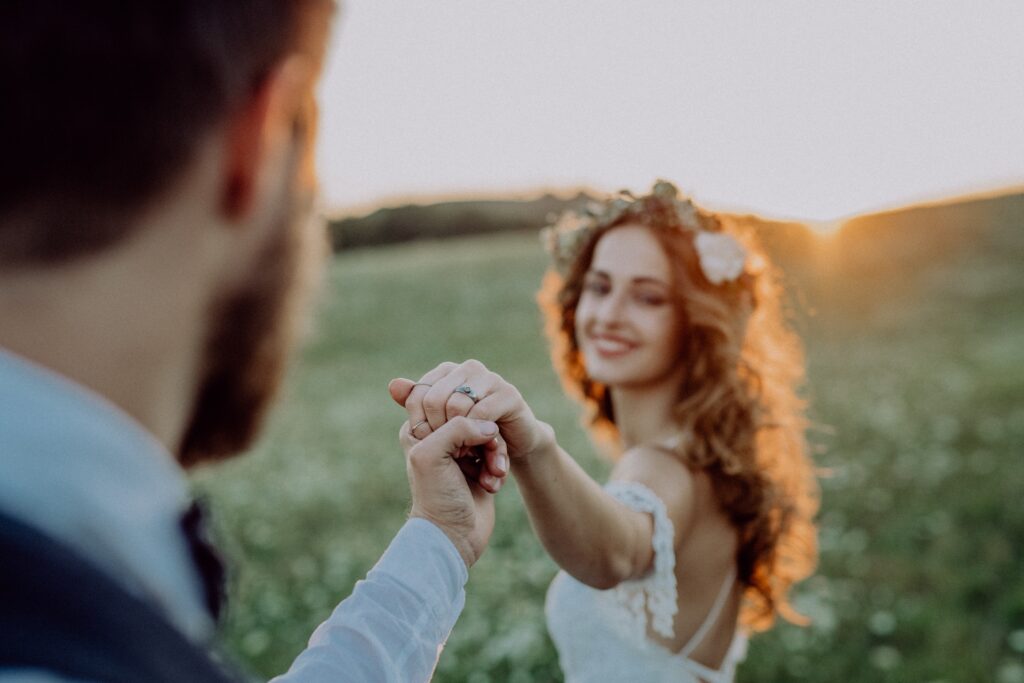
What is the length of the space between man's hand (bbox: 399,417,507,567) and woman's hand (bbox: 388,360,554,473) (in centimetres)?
5

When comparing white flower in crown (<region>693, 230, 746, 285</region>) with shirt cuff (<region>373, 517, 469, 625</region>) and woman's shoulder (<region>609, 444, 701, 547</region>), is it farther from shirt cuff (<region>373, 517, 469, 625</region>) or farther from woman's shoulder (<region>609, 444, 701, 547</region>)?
shirt cuff (<region>373, 517, 469, 625</region>)

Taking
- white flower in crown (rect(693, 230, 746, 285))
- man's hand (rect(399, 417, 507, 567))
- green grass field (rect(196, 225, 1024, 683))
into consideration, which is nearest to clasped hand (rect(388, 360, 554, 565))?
man's hand (rect(399, 417, 507, 567))

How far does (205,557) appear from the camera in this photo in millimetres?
999

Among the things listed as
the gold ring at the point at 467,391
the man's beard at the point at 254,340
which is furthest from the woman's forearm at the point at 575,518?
the man's beard at the point at 254,340

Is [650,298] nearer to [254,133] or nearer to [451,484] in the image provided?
[451,484]

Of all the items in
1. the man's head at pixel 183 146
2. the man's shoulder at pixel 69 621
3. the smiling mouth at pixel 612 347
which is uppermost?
A: the man's head at pixel 183 146

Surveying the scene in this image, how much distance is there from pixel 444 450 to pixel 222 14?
128 cm

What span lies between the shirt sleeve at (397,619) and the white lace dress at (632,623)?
87 centimetres

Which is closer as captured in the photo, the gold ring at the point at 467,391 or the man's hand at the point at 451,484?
the man's hand at the point at 451,484

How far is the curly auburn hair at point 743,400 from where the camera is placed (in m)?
3.05

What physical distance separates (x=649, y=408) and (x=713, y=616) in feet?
2.36

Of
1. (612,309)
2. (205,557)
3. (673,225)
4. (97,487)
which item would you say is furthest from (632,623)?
(97,487)

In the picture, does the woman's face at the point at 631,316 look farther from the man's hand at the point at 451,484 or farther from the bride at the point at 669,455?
the man's hand at the point at 451,484

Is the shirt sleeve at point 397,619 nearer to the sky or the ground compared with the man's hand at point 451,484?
nearer to the ground
